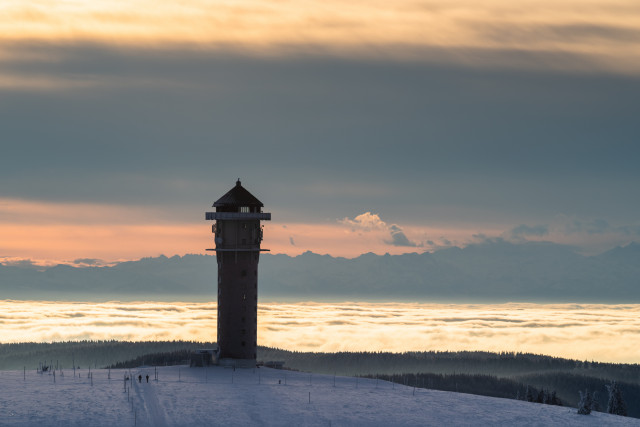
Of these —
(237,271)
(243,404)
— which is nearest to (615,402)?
(237,271)

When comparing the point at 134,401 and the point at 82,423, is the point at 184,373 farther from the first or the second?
the point at 82,423

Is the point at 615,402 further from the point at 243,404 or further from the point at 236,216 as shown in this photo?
the point at 243,404

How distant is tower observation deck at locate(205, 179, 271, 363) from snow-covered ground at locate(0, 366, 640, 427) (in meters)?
8.32

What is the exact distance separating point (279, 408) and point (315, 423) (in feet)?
19.5

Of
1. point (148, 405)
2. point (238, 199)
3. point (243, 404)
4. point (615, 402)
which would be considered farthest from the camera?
point (615, 402)

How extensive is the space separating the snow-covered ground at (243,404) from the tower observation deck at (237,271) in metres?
8.32

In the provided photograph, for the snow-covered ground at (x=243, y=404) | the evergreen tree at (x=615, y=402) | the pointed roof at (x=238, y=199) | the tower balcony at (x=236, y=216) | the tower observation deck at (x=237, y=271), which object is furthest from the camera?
the evergreen tree at (x=615, y=402)

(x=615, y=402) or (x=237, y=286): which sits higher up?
(x=237, y=286)

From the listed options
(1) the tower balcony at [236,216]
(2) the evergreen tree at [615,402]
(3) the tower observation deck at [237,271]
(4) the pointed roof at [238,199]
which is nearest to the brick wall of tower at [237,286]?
(3) the tower observation deck at [237,271]

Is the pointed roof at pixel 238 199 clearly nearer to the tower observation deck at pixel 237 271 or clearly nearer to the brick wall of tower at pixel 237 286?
the tower observation deck at pixel 237 271

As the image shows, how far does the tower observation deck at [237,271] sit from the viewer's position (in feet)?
399

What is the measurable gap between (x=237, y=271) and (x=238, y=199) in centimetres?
939

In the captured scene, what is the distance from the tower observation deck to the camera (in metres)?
122

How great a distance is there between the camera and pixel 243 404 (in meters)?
96.0
